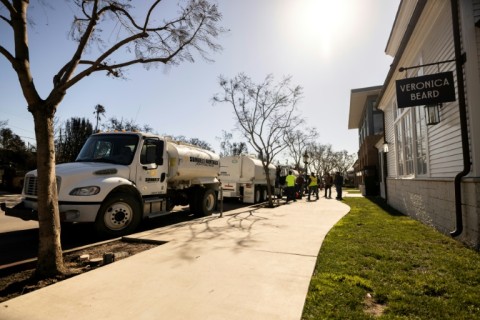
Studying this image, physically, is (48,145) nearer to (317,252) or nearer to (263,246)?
Result: (263,246)

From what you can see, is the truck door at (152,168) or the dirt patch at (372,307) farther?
the truck door at (152,168)

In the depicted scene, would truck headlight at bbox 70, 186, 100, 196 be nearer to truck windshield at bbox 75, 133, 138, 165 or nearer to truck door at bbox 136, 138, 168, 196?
truck windshield at bbox 75, 133, 138, 165

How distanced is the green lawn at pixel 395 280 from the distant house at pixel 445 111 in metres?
0.88

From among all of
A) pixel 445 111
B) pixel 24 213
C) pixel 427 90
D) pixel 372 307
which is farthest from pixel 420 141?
pixel 24 213

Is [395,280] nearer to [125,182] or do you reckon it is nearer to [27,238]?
[125,182]

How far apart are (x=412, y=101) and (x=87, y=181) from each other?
25.4 ft

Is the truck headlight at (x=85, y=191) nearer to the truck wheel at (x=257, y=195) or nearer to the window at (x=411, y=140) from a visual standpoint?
the window at (x=411, y=140)

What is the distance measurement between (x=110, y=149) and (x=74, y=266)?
428cm

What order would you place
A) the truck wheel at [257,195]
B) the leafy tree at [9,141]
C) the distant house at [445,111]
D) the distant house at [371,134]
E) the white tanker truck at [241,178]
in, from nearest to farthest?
1. the distant house at [445,111]
2. the white tanker truck at [241,178]
3. the truck wheel at [257,195]
4. the distant house at [371,134]
5. the leafy tree at [9,141]

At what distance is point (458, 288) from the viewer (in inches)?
146

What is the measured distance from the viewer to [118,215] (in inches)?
Answer: 293

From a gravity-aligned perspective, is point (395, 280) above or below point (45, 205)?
below

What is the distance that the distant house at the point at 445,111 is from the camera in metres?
5.65

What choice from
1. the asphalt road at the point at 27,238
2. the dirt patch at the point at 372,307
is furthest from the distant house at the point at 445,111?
the asphalt road at the point at 27,238
